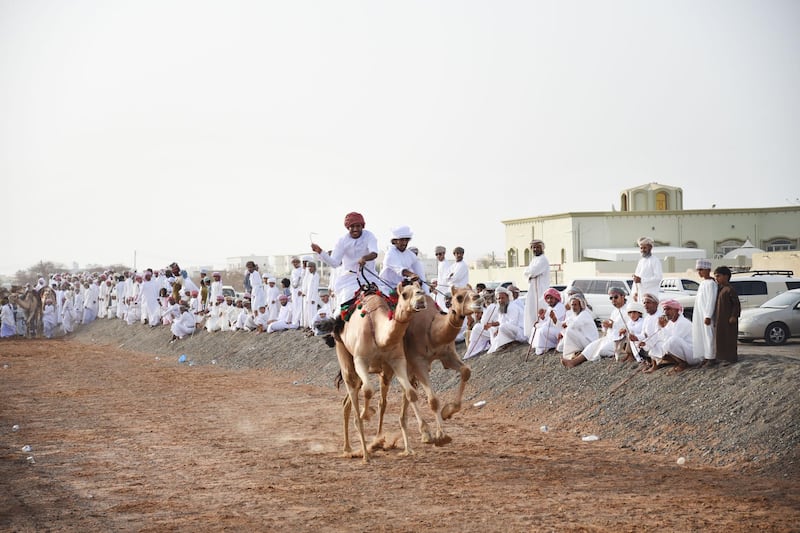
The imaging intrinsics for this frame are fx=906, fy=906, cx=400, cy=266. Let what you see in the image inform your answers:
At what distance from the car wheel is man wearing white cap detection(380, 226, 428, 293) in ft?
36.7

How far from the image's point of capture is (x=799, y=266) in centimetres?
3591

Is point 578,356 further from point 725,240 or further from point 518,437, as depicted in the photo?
point 725,240

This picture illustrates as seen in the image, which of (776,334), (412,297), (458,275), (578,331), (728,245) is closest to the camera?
(412,297)

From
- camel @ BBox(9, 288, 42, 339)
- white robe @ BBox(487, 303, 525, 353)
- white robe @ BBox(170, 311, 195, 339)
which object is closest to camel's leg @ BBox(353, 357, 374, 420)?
white robe @ BBox(487, 303, 525, 353)

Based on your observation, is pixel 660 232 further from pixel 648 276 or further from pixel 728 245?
pixel 648 276

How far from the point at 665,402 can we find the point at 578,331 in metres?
3.30

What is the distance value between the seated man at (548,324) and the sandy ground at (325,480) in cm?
194

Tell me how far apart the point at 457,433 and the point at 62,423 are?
19.6 feet

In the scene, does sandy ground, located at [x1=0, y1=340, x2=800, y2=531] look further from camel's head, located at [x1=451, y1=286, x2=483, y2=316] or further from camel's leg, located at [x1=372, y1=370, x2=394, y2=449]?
camel's head, located at [x1=451, y1=286, x2=483, y2=316]

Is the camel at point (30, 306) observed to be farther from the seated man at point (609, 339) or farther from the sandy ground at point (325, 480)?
the seated man at point (609, 339)

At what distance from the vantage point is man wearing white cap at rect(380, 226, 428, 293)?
11.9 metres

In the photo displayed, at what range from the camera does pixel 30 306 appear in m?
40.1

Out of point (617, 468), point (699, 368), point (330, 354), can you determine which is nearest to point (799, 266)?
point (330, 354)

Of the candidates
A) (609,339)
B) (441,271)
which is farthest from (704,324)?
(441,271)
